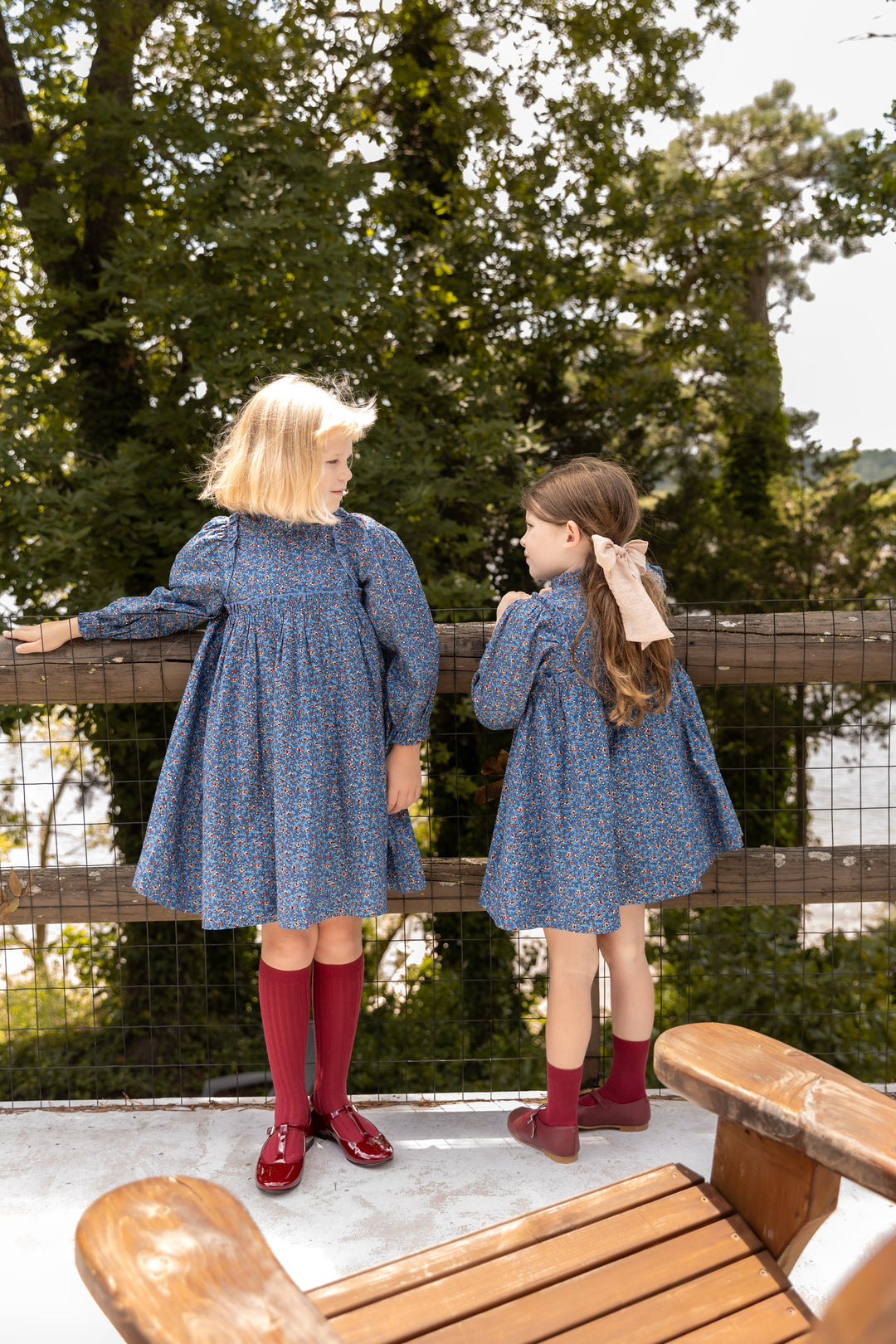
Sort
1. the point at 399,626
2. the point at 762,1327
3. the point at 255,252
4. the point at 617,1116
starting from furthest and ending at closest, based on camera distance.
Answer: the point at 255,252
the point at 617,1116
the point at 399,626
the point at 762,1327

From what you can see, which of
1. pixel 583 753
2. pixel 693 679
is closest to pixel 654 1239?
pixel 583 753

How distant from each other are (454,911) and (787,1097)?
1488 mm

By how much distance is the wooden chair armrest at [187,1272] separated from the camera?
0.86 metres

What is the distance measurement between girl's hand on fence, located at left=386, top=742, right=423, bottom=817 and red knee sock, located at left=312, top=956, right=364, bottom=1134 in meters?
0.36

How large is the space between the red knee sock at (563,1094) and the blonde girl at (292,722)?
1.27 ft

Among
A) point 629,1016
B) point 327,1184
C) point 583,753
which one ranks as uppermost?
point 583,753

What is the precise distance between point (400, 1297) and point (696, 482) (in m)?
7.13

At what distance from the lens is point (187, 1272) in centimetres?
92

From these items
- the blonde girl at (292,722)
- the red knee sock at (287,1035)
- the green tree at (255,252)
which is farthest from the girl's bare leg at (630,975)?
the green tree at (255,252)

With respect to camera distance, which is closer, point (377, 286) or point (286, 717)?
point (286, 717)

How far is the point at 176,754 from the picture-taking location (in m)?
2.14

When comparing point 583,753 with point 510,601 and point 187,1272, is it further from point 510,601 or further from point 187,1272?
point 187,1272

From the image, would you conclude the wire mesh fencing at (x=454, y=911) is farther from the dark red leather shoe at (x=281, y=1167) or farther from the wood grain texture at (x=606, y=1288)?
the wood grain texture at (x=606, y=1288)

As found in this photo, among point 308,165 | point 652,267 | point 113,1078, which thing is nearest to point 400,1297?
point 308,165
